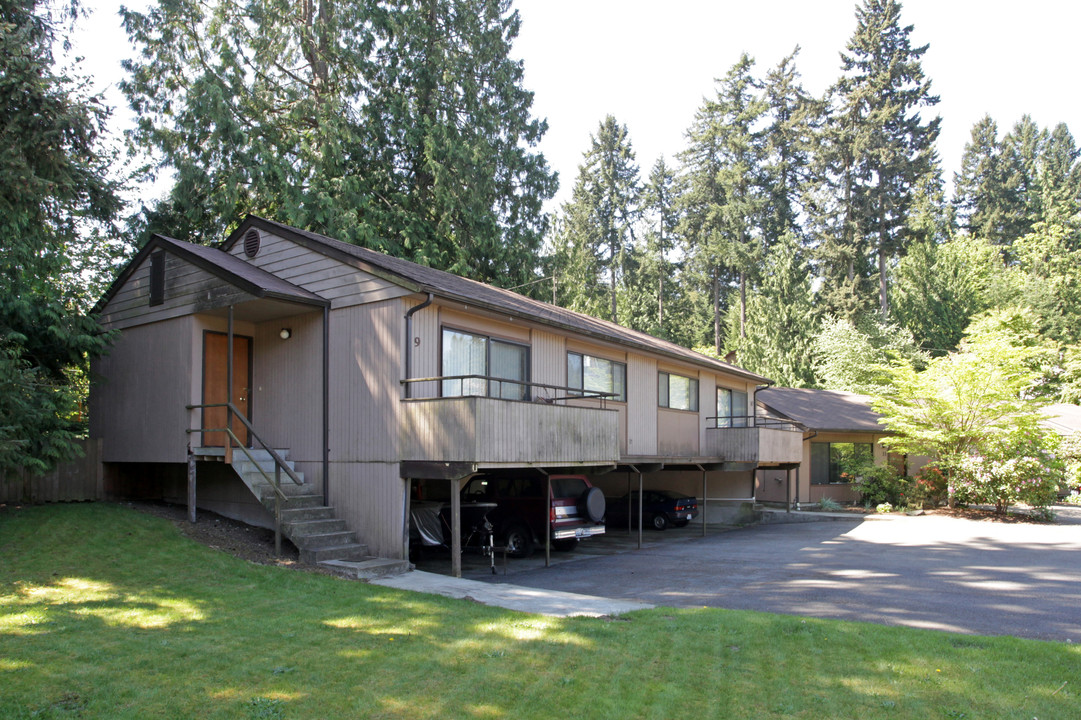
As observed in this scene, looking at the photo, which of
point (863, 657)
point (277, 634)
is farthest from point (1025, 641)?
point (277, 634)

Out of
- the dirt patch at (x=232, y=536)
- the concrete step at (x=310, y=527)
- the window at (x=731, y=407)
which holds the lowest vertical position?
the dirt patch at (x=232, y=536)

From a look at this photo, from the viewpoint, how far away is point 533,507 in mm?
14875

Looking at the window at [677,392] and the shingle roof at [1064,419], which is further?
the shingle roof at [1064,419]

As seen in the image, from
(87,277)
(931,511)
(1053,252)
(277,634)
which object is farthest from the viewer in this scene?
(1053,252)

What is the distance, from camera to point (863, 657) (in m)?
6.83

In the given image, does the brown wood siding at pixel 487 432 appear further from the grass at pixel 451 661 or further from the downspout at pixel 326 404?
the grass at pixel 451 661

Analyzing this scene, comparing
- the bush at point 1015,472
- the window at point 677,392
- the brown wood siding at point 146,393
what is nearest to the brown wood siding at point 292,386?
the brown wood siding at point 146,393

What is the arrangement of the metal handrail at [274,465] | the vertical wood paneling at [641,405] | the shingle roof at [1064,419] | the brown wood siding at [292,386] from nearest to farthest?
the metal handrail at [274,465]
the brown wood siding at [292,386]
the vertical wood paneling at [641,405]
the shingle roof at [1064,419]

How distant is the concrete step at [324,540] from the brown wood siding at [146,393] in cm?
331

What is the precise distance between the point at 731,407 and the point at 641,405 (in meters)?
6.47

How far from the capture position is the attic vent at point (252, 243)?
14.9 metres

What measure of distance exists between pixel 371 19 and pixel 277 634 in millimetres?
26286

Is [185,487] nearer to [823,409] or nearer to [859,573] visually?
[859,573]

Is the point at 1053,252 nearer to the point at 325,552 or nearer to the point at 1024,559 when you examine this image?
the point at 1024,559
